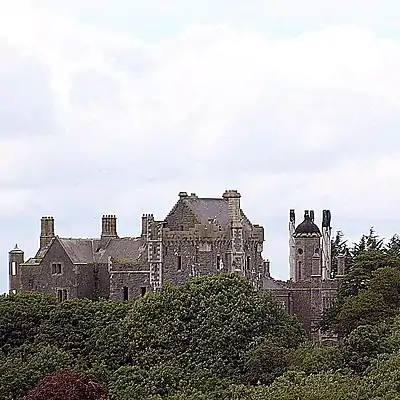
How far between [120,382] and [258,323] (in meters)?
8.00

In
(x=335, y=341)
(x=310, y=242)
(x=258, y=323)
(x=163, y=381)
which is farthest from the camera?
(x=310, y=242)

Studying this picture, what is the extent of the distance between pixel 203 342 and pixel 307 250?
17335mm

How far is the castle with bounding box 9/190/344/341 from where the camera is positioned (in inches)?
2928

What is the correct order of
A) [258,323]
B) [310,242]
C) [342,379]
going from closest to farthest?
1. [342,379]
2. [258,323]
3. [310,242]

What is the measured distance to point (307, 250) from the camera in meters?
78.9

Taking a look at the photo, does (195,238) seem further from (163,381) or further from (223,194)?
(163,381)

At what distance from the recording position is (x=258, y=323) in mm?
64062

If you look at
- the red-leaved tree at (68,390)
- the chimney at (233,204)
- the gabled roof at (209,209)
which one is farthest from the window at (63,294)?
the red-leaved tree at (68,390)

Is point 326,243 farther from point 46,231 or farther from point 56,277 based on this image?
point 56,277

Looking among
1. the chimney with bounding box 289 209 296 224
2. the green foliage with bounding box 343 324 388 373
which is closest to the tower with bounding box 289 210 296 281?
the chimney with bounding box 289 209 296 224

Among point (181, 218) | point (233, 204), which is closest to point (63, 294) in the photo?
point (181, 218)

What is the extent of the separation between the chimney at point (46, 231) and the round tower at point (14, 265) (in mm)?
1861

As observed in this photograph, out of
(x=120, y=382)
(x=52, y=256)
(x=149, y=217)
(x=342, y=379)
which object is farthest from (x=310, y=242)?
(x=342, y=379)

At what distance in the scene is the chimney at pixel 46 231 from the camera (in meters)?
83.2
